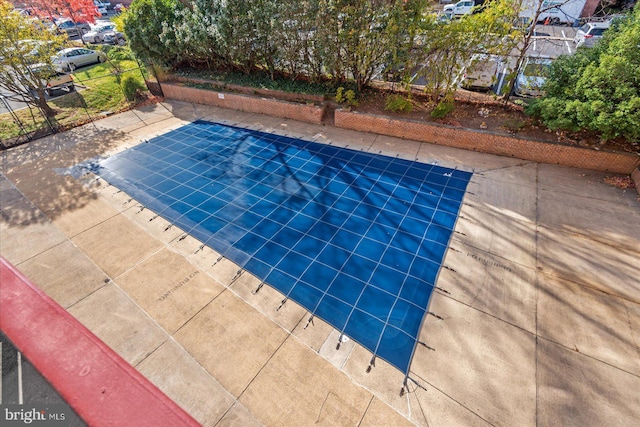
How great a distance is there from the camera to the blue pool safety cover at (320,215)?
19.0 ft

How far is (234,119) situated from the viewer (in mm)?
13469

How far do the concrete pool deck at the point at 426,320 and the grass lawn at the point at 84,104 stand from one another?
6.63 m

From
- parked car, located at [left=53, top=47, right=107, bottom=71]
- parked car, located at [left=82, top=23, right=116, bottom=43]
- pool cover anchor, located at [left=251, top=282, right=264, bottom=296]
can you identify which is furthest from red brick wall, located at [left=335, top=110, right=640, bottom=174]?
parked car, located at [left=82, top=23, right=116, bottom=43]

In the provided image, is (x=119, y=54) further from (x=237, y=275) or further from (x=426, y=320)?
(x=426, y=320)

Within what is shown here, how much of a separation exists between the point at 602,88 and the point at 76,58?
27926mm

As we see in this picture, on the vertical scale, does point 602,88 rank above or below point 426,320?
above

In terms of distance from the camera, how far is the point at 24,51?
11.5 meters

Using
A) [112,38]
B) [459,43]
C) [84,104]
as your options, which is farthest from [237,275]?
[112,38]

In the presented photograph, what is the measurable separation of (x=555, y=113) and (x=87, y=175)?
14891mm

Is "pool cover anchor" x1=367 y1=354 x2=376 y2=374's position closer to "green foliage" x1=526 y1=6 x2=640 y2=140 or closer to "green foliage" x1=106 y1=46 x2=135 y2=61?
"green foliage" x1=526 y1=6 x2=640 y2=140

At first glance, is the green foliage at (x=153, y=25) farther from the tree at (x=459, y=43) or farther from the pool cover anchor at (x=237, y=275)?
the pool cover anchor at (x=237, y=275)

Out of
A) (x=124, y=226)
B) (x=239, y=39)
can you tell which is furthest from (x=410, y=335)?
(x=239, y=39)

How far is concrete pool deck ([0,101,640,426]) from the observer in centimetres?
447

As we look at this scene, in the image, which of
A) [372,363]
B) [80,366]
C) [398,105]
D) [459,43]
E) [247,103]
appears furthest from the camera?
[247,103]
